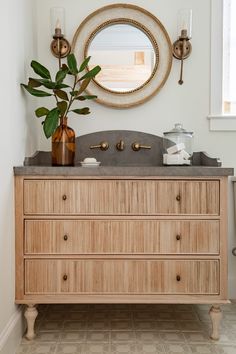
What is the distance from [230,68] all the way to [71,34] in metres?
1.08

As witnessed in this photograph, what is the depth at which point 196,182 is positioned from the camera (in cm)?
203

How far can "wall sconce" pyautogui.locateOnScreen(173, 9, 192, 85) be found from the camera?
2.47m

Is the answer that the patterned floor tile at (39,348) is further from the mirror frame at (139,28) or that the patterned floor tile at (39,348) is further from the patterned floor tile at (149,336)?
the mirror frame at (139,28)

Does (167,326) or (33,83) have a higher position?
(33,83)

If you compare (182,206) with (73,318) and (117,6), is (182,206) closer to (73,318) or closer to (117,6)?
(73,318)

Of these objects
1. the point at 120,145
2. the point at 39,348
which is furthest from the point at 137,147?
the point at 39,348

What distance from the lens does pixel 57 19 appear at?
2.46m

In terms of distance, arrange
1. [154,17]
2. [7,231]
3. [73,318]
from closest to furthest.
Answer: [7,231] → [73,318] → [154,17]

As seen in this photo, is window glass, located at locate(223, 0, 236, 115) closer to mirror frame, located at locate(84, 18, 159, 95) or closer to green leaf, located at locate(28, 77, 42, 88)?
mirror frame, located at locate(84, 18, 159, 95)

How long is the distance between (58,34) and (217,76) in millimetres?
1049

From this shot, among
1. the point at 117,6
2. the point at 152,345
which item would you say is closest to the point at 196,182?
the point at 152,345

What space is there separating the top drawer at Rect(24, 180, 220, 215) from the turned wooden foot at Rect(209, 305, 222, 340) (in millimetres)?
503

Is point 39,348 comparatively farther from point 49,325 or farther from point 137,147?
point 137,147

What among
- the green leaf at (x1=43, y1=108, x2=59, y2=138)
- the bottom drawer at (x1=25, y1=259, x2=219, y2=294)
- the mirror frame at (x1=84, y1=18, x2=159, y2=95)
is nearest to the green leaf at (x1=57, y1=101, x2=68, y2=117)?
the green leaf at (x1=43, y1=108, x2=59, y2=138)
